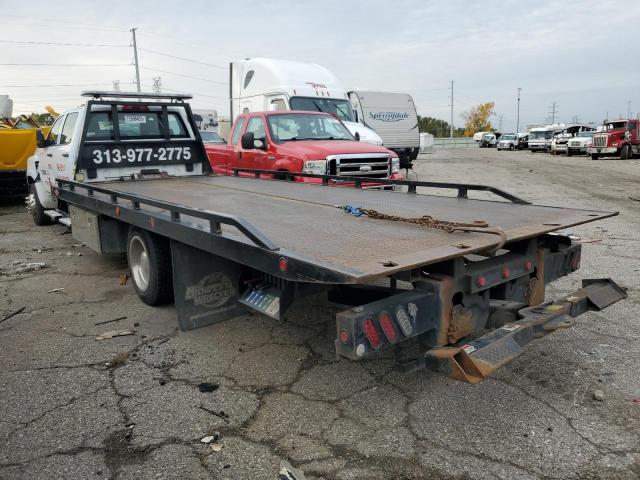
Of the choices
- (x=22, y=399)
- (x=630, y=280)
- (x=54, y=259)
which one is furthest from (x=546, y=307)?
(x=54, y=259)

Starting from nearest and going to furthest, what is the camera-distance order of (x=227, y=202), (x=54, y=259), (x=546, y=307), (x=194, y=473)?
(x=194, y=473) < (x=546, y=307) < (x=227, y=202) < (x=54, y=259)

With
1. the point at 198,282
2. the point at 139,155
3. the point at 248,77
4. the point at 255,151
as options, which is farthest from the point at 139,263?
the point at 248,77

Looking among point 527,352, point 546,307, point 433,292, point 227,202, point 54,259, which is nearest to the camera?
point 433,292

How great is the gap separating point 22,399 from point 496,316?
125 inches

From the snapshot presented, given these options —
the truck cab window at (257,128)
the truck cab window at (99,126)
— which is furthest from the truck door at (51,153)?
the truck cab window at (257,128)

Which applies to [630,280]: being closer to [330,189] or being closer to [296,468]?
[330,189]

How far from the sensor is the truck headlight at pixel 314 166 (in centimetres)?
879

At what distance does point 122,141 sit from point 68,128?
90 centimetres

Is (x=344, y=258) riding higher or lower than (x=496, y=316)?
higher

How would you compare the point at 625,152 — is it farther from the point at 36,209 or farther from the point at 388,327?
the point at 388,327

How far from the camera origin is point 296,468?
8.99ft

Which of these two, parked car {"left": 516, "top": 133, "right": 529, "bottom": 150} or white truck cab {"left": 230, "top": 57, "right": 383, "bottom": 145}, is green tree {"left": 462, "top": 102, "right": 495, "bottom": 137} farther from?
white truck cab {"left": 230, "top": 57, "right": 383, "bottom": 145}

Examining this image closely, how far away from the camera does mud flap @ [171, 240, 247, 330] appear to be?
4.18m

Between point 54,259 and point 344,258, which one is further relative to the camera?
point 54,259
